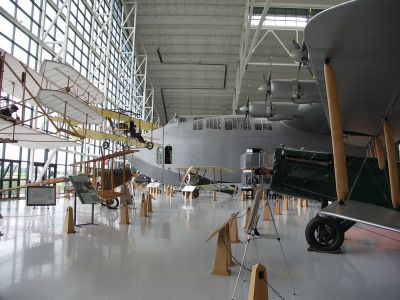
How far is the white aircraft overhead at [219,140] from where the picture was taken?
18323mm

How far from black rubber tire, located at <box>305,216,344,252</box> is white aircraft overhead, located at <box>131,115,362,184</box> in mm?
11833

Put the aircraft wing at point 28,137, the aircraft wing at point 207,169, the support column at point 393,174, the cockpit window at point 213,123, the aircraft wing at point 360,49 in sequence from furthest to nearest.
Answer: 1. the cockpit window at point 213,123
2. the aircraft wing at point 207,169
3. the aircraft wing at point 28,137
4. the support column at point 393,174
5. the aircraft wing at point 360,49

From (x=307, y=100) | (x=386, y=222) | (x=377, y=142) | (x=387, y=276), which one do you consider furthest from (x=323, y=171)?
(x=386, y=222)

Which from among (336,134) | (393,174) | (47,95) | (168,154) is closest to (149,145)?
(168,154)

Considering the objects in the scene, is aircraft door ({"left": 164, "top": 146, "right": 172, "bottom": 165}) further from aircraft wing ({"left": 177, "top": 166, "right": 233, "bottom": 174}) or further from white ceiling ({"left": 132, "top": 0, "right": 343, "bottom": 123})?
white ceiling ({"left": 132, "top": 0, "right": 343, "bottom": 123})

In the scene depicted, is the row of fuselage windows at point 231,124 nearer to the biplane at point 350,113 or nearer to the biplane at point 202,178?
the biplane at point 202,178

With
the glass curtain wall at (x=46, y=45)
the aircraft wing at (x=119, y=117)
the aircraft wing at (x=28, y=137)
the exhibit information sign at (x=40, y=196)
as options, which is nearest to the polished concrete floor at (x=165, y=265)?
the exhibit information sign at (x=40, y=196)

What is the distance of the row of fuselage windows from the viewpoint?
62.0 feet

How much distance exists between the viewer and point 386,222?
311 centimetres

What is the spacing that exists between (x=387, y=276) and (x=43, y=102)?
8.88m

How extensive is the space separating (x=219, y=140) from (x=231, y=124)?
1188 mm

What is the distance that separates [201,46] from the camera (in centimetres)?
3372

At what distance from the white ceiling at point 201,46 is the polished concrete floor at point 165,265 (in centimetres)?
2167

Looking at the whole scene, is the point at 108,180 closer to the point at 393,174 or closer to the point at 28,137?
the point at 28,137
